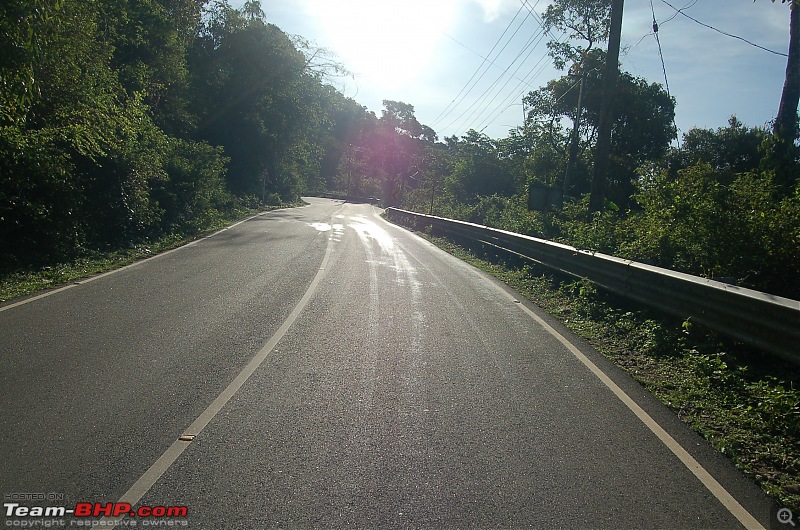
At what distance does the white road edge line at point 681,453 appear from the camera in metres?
3.65

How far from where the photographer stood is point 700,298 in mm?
7230

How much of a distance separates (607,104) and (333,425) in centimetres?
1393

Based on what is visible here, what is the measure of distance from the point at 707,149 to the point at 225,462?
122ft

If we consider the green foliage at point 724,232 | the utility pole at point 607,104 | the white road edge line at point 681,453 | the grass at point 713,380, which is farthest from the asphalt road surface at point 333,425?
the utility pole at point 607,104

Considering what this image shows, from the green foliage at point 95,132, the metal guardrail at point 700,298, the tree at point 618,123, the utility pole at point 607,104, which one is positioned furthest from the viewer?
the tree at point 618,123

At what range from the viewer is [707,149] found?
34.6 meters

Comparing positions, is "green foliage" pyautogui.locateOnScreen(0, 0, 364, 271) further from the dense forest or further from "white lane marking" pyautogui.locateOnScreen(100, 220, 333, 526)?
"white lane marking" pyautogui.locateOnScreen(100, 220, 333, 526)

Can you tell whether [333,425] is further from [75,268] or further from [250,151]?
[250,151]

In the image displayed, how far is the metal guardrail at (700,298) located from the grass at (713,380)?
0.80 feet

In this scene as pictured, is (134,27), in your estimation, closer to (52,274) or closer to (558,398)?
(52,274)

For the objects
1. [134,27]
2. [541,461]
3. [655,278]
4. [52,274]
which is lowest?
[52,274]

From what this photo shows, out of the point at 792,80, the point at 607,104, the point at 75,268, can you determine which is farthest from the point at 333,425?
the point at 792,80

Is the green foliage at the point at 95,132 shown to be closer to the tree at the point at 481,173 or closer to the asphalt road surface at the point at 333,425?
the asphalt road surface at the point at 333,425

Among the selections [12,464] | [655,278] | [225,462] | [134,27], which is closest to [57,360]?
[12,464]
